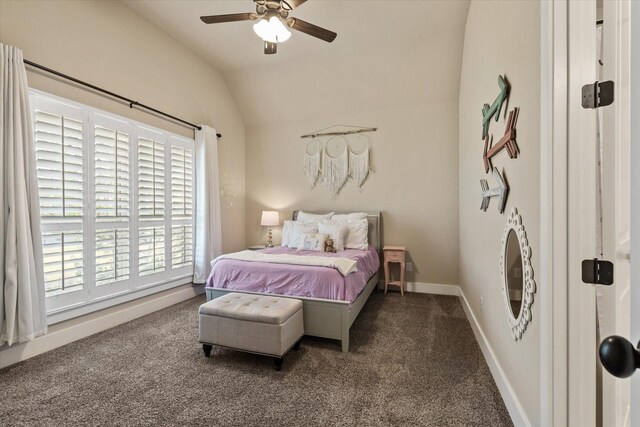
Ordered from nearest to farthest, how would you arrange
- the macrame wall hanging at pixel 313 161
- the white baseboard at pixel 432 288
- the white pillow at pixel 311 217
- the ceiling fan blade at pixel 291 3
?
the ceiling fan blade at pixel 291 3, the white baseboard at pixel 432 288, the white pillow at pixel 311 217, the macrame wall hanging at pixel 313 161

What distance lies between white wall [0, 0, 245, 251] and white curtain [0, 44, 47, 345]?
27 centimetres

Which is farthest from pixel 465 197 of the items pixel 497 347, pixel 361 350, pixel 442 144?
pixel 361 350

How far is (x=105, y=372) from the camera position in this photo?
2.13 m

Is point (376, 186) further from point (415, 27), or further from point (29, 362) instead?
point (29, 362)

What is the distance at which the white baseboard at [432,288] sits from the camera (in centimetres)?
411

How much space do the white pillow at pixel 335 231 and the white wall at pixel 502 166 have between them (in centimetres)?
149

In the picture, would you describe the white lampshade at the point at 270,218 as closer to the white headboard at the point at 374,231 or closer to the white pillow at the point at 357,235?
the white pillow at the point at 357,235

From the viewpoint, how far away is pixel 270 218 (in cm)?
468

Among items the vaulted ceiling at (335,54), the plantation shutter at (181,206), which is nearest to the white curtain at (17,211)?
the plantation shutter at (181,206)

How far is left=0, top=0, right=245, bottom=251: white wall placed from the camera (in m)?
2.38

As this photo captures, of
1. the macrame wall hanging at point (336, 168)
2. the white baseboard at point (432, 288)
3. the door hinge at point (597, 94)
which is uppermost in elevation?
the macrame wall hanging at point (336, 168)

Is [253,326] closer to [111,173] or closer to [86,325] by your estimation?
[86,325]

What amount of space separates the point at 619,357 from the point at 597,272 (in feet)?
2.46

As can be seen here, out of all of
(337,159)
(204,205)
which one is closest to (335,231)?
(337,159)
